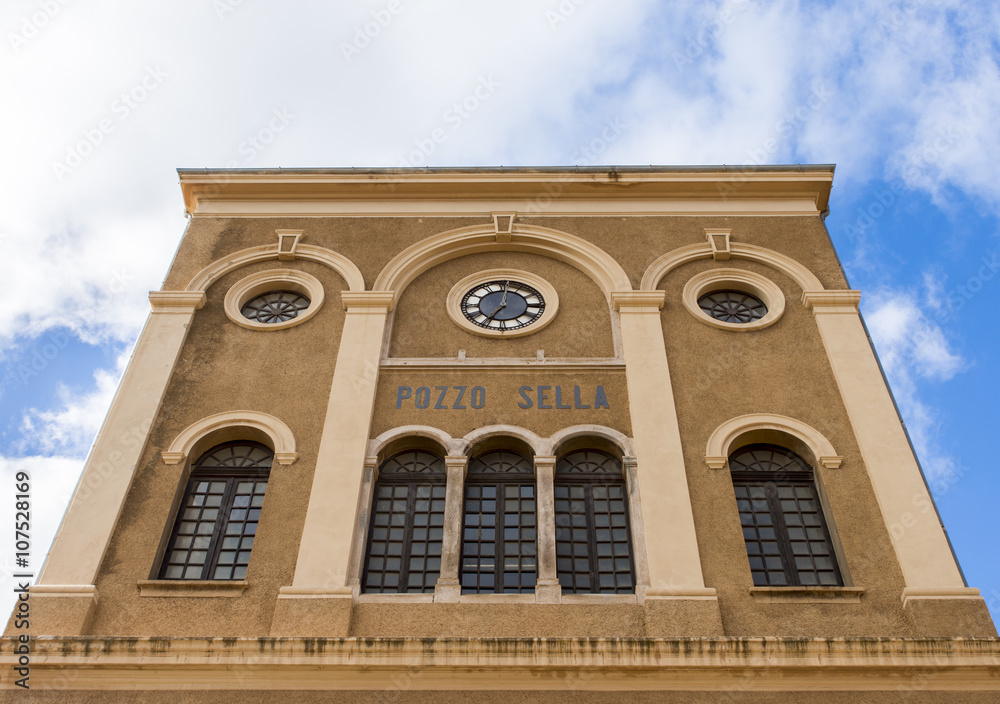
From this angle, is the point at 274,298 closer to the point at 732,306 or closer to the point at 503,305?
the point at 503,305

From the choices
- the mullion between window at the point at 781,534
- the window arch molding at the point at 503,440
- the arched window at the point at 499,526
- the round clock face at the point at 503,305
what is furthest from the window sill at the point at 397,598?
the round clock face at the point at 503,305

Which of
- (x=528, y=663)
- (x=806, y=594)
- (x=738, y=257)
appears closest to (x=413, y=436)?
(x=528, y=663)

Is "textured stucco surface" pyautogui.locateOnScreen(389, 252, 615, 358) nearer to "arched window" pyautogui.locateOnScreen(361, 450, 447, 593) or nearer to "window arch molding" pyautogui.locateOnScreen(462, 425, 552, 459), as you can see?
"window arch molding" pyautogui.locateOnScreen(462, 425, 552, 459)

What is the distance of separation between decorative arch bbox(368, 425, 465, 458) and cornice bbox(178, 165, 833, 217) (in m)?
6.15

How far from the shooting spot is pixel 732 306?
62.2ft

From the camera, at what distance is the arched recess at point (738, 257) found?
18906mm

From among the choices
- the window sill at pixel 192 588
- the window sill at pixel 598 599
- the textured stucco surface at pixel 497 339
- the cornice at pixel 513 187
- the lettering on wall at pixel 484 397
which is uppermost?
the cornice at pixel 513 187

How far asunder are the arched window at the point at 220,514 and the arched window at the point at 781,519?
714cm

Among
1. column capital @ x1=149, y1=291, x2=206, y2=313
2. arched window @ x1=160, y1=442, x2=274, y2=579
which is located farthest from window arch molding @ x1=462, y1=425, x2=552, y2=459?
column capital @ x1=149, y1=291, x2=206, y2=313

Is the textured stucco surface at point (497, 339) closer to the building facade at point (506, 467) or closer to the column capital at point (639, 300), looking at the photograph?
the building facade at point (506, 467)

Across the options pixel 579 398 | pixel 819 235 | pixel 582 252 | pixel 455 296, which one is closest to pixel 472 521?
pixel 579 398

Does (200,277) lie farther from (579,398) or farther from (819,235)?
(819,235)

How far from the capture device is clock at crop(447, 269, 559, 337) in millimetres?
18422

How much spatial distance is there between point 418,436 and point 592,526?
3.05 metres
